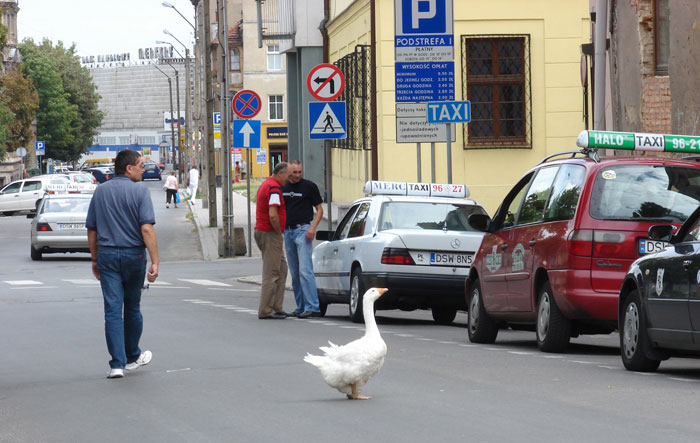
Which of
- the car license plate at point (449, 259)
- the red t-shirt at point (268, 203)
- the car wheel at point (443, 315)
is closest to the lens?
the car license plate at point (449, 259)

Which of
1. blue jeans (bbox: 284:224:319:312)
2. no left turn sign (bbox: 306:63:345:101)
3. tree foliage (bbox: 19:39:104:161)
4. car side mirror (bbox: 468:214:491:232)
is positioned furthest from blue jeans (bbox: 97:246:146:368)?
tree foliage (bbox: 19:39:104:161)

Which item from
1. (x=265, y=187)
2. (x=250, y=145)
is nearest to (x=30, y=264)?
(x=250, y=145)

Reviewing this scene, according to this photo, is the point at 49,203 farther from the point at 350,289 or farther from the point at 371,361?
the point at 371,361

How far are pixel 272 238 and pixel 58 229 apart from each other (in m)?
16.0

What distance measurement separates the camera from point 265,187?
53.6ft

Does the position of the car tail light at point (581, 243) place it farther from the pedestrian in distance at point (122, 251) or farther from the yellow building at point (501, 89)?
the yellow building at point (501, 89)

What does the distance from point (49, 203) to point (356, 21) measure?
886 centimetres

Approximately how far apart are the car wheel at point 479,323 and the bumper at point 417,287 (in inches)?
60.2

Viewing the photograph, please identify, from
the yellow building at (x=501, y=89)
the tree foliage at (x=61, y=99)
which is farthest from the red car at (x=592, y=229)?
the tree foliage at (x=61, y=99)

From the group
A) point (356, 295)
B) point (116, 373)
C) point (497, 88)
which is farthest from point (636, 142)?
point (497, 88)

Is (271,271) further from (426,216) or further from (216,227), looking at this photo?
(216,227)

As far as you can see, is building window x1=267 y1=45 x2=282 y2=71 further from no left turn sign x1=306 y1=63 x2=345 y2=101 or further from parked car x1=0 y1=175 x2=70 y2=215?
no left turn sign x1=306 y1=63 x2=345 y2=101

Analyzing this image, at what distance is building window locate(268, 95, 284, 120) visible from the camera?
327 ft

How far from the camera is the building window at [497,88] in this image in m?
29.0
